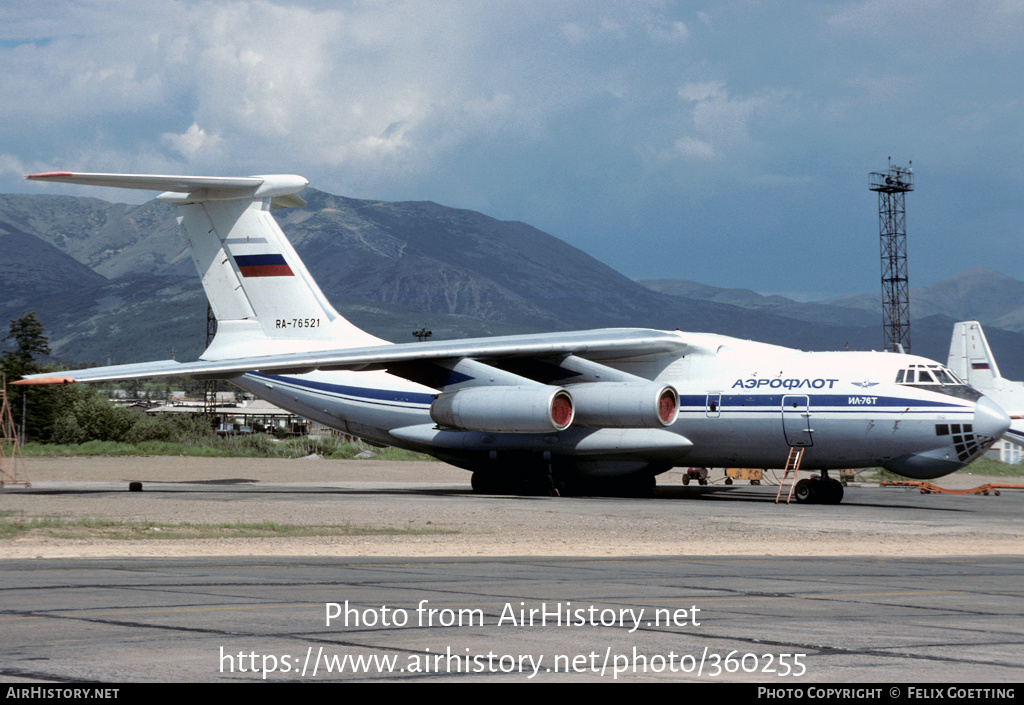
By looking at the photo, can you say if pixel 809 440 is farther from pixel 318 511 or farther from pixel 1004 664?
pixel 1004 664

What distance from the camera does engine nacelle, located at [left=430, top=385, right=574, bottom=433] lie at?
22266 millimetres

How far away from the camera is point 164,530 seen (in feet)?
50.2

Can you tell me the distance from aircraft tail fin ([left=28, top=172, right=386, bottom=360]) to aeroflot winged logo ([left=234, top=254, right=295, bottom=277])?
0.02 meters

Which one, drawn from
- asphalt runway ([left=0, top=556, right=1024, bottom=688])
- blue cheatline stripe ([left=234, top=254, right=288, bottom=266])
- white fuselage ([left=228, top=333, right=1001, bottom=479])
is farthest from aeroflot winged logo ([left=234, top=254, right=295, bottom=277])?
asphalt runway ([left=0, top=556, right=1024, bottom=688])

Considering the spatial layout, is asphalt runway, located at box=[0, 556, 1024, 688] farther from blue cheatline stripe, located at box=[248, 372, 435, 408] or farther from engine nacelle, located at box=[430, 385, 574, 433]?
blue cheatline stripe, located at box=[248, 372, 435, 408]

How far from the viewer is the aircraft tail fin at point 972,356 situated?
41500 mm

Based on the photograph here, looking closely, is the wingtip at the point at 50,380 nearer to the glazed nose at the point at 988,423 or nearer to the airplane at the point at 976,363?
the glazed nose at the point at 988,423

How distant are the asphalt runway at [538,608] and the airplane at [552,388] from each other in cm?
524

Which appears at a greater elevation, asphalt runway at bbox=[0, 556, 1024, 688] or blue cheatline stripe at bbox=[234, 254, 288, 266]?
blue cheatline stripe at bbox=[234, 254, 288, 266]

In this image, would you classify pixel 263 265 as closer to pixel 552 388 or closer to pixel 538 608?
pixel 552 388

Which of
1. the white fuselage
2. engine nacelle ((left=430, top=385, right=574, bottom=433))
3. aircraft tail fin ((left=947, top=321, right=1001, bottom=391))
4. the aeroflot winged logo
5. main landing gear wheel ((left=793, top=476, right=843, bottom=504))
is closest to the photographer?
the white fuselage

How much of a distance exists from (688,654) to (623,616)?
1.43 meters

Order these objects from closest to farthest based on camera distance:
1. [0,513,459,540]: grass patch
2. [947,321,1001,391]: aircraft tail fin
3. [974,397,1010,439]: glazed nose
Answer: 1. [0,513,459,540]: grass patch
2. [974,397,1010,439]: glazed nose
3. [947,321,1001,391]: aircraft tail fin

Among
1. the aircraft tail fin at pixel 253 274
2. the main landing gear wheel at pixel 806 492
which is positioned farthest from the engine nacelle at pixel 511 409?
the main landing gear wheel at pixel 806 492
